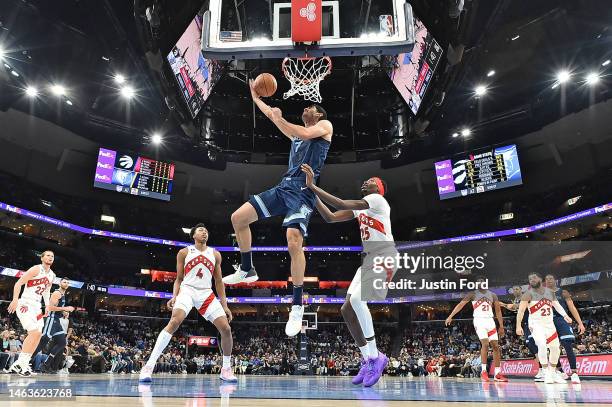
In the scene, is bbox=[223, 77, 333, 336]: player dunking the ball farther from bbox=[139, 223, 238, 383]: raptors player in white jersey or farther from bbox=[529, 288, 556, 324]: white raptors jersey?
bbox=[529, 288, 556, 324]: white raptors jersey

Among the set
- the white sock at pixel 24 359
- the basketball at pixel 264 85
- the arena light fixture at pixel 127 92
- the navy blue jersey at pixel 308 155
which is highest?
the arena light fixture at pixel 127 92

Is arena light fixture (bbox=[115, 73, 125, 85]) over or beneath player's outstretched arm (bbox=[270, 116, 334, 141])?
over

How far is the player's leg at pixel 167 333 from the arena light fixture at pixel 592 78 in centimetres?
2215

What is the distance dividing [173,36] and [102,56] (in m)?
5.66

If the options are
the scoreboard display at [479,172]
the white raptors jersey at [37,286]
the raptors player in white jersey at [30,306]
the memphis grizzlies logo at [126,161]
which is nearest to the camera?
the raptors player in white jersey at [30,306]

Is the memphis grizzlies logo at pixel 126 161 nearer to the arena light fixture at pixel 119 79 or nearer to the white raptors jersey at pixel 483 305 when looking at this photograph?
the arena light fixture at pixel 119 79

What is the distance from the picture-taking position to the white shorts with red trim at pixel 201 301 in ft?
19.4

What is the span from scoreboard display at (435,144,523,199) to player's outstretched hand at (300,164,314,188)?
23259 millimetres

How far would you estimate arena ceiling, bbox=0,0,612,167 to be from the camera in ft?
46.4

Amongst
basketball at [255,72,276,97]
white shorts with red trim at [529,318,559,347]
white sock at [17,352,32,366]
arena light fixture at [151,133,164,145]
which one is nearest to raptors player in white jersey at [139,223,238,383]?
basketball at [255,72,276,97]

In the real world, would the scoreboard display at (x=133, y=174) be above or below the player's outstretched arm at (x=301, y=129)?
above

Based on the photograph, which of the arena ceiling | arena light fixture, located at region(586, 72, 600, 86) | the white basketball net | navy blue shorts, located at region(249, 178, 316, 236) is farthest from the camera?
arena light fixture, located at region(586, 72, 600, 86)

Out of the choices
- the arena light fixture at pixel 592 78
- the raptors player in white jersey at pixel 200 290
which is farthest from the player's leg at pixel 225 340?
the arena light fixture at pixel 592 78

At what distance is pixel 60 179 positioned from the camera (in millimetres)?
27672
